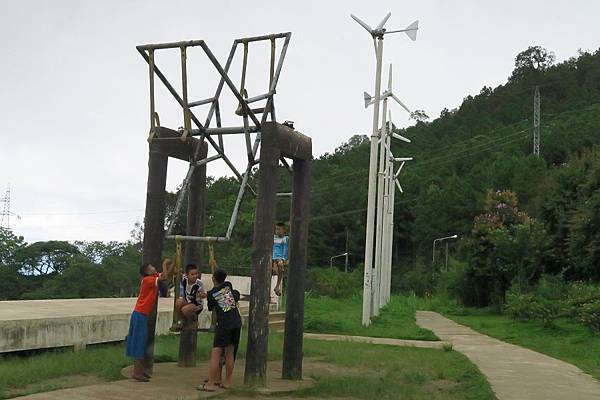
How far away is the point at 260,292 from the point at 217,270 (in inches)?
21.8

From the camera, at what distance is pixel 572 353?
14555 millimetres

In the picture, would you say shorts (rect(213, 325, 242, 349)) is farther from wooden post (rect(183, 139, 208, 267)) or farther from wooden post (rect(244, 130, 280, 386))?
wooden post (rect(183, 139, 208, 267))

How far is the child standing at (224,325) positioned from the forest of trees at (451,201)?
22.8m

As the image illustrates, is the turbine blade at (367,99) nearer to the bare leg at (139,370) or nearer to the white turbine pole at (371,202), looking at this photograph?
the white turbine pole at (371,202)

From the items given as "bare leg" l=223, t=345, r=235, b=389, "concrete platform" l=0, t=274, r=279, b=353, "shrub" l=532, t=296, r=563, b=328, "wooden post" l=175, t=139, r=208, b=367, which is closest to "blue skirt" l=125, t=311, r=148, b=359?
"bare leg" l=223, t=345, r=235, b=389

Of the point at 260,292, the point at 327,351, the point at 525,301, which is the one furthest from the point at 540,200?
the point at 260,292

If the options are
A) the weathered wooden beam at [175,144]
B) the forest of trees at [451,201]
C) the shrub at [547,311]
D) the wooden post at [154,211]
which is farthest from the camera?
the forest of trees at [451,201]

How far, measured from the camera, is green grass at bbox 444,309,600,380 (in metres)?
13.6

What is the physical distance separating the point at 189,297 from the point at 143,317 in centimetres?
60

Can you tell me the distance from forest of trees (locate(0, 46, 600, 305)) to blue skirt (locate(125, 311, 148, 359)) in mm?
22908

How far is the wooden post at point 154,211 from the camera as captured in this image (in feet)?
30.8

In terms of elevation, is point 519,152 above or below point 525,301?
above

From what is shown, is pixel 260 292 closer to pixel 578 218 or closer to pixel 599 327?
pixel 599 327

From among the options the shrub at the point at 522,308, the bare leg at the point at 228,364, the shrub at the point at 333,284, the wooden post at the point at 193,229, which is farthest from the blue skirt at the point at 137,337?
the shrub at the point at 333,284
